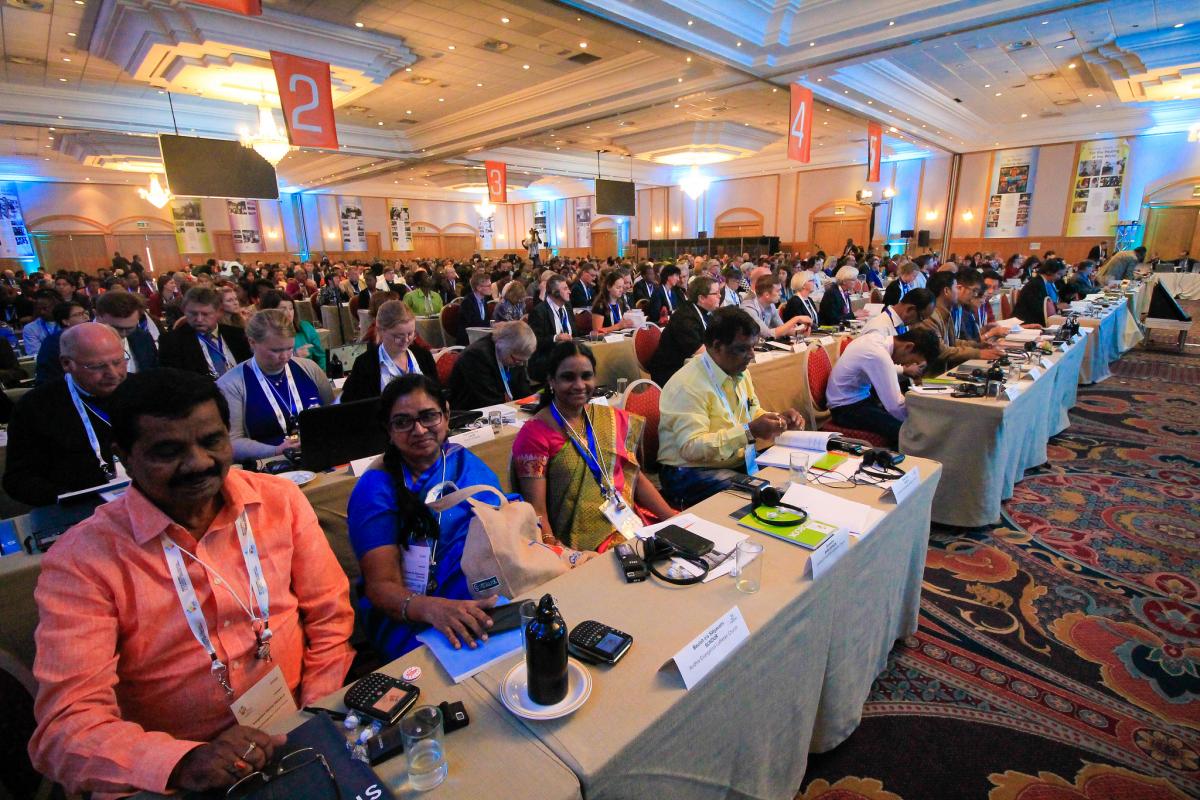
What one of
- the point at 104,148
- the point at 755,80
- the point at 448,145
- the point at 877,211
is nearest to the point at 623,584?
the point at 755,80

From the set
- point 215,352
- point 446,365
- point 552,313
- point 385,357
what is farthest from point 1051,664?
point 215,352

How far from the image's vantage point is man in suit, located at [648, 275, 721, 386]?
475cm

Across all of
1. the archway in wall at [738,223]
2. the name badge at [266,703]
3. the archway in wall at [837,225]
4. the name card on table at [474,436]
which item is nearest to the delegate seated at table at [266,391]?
the name card on table at [474,436]

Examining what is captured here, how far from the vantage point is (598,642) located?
3.97 feet

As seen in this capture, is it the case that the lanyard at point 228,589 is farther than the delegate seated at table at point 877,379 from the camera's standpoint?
No

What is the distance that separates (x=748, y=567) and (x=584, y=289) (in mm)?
7169

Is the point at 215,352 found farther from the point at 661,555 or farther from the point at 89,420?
the point at 661,555

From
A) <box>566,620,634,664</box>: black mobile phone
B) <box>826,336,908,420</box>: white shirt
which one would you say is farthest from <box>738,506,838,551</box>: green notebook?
<box>826,336,908,420</box>: white shirt

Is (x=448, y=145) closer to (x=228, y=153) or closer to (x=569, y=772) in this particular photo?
(x=228, y=153)

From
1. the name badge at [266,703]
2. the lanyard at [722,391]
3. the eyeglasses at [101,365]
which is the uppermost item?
the eyeglasses at [101,365]

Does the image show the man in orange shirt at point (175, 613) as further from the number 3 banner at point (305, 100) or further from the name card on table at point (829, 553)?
the number 3 banner at point (305, 100)

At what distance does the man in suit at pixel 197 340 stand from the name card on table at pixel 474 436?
2.28m

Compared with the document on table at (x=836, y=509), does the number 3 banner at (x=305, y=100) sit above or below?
above

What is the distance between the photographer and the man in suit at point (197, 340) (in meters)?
3.79
